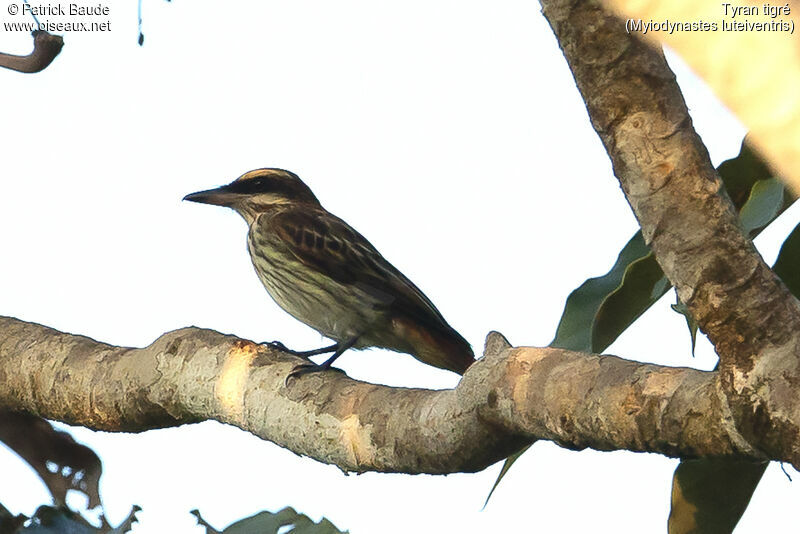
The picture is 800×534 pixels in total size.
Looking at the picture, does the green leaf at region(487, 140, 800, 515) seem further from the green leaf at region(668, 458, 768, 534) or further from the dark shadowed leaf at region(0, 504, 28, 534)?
the dark shadowed leaf at region(0, 504, 28, 534)

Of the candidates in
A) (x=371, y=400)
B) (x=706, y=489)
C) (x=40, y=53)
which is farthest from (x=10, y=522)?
(x=706, y=489)

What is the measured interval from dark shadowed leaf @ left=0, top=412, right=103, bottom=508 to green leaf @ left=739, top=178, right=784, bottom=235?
6.74 feet

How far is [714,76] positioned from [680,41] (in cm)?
6

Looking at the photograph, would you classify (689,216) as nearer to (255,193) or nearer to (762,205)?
(762,205)

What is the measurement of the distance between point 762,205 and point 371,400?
3.46 ft

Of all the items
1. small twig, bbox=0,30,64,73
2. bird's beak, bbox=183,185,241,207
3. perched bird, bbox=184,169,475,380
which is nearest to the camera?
small twig, bbox=0,30,64,73

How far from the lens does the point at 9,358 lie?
11.7 ft

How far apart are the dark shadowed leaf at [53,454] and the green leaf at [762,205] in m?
2.05

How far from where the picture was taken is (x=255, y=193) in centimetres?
569

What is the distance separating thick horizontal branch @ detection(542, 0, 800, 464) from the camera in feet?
5.95

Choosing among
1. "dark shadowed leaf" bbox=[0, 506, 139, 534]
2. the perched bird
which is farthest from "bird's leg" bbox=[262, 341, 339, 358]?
"dark shadowed leaf" bbox=[0, 506, 139, 534]

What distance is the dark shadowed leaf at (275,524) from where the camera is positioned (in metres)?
2.84

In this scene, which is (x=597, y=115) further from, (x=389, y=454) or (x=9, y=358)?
(x=9, y=358)

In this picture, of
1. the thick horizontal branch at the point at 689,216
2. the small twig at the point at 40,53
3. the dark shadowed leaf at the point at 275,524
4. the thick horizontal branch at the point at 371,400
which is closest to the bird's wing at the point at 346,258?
the thick horizontal branch at the point at 371,400
